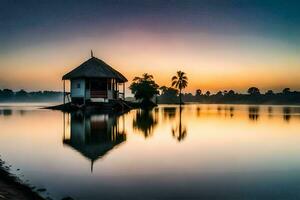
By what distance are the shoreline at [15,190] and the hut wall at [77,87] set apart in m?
36.8

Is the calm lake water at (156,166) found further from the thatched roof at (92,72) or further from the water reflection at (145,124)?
the thatched roof at (92,72)

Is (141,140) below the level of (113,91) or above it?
below

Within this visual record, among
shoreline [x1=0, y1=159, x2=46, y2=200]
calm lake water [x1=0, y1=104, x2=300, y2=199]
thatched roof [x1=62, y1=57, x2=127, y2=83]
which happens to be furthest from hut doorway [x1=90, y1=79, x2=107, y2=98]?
shoreline [x1=0, y1=159, x2=46, y2=200]

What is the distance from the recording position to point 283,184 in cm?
875

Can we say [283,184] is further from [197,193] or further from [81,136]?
[81,136]

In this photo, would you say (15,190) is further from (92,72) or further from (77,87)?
(77,87)

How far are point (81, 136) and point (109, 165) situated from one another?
785cm

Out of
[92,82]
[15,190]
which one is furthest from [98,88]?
[15,190]

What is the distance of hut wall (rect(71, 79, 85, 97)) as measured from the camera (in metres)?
45.3

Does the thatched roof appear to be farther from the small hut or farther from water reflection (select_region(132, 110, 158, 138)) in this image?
water reflection (select_region(132, 110, 158, 138))

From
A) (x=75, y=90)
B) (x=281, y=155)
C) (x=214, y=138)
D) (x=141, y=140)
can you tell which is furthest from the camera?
(x=75, y=90)

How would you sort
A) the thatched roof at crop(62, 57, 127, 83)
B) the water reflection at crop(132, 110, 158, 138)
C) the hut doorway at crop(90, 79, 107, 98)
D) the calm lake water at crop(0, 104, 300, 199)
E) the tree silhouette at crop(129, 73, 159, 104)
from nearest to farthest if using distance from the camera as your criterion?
the calm lake water at crop(0, 104, 300, 199), the water reflection at crop(132, 110, 158, 138), the thatched roof at crop(62, 57, 127, 83), the hut doorway at crop(90, 79, 107, 98), the tree silhouette at crop(129, 73, 159, 104)

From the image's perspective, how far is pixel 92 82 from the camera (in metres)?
45.5

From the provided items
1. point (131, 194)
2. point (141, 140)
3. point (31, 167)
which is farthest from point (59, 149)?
point (131, 194)
